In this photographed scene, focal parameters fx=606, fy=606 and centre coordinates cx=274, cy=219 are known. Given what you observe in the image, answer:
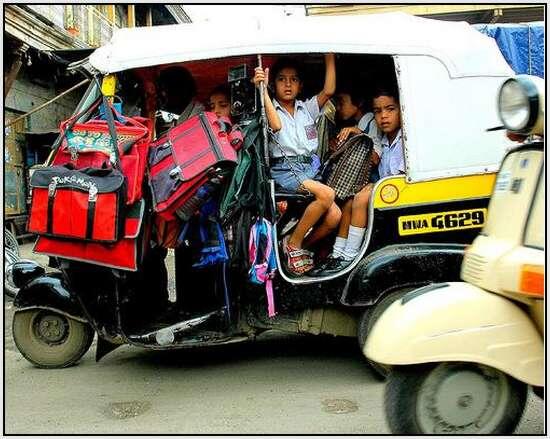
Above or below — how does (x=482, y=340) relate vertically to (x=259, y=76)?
below

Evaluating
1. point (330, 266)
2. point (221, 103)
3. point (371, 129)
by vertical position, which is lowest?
point (330, 266)

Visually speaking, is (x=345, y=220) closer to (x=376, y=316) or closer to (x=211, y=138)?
(x=376, y=316)

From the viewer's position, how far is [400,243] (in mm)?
4270

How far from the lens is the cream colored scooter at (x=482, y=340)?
99.0 inches

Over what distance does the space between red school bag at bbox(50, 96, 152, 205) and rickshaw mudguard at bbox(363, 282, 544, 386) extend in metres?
2.21

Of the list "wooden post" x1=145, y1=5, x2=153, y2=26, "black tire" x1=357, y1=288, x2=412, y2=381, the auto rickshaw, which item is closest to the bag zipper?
the auto rickshaw

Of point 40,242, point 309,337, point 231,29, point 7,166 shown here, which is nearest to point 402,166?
point 231,29

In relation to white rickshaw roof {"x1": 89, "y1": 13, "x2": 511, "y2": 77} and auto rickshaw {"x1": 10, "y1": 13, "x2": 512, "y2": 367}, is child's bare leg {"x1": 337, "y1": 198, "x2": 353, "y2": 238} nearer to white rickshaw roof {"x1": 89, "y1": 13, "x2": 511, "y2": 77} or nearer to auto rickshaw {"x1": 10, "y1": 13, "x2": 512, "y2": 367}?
auto rickshaw {"x1": 10, "y1": 13, "x2": 512, "y2": 367}

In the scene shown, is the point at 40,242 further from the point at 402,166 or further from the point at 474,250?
the point at 474,250

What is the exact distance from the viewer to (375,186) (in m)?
4.24

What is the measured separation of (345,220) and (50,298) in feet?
7.55

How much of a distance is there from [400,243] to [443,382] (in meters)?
1.79

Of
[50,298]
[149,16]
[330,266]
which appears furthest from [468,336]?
[149,16]

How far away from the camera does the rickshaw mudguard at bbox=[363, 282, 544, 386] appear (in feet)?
8.24
